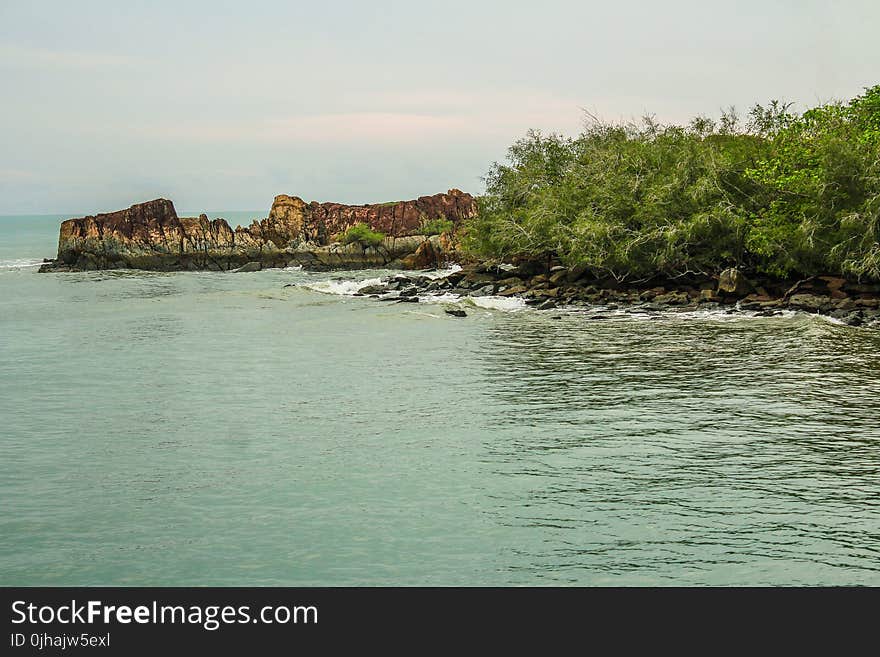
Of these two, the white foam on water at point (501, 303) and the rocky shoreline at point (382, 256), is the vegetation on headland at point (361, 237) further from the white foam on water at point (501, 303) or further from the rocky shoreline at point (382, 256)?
the white foam on water at point (501, 303)

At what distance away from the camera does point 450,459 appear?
708 inches

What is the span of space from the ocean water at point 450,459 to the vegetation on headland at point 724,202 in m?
7.39

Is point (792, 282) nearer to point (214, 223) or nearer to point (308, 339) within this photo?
point (308, 339)

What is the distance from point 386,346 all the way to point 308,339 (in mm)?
4560

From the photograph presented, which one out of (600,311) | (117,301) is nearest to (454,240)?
(117,301)

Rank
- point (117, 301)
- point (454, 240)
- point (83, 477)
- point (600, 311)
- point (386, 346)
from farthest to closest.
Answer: point (454, 240)
point (117, 301)
point (600, 311)
point (386, 346)
point (83, 477)

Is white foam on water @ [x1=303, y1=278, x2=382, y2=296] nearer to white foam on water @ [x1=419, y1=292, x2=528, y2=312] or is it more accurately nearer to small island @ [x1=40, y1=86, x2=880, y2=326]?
small island @ [x1=40, y1=86, x2=880, y2=326]

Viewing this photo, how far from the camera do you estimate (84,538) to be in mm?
13789

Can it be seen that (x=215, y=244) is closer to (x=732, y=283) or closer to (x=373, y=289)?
(x=373, y=289)

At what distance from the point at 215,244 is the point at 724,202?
185 ft

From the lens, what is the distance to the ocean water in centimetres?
1266

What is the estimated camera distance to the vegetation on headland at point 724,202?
133ft

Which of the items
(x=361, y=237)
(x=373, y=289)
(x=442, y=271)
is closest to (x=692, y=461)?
(x=373, y=289)

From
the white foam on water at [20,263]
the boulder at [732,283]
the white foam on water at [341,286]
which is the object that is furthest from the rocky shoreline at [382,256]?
the white foam on water at [20,263]
